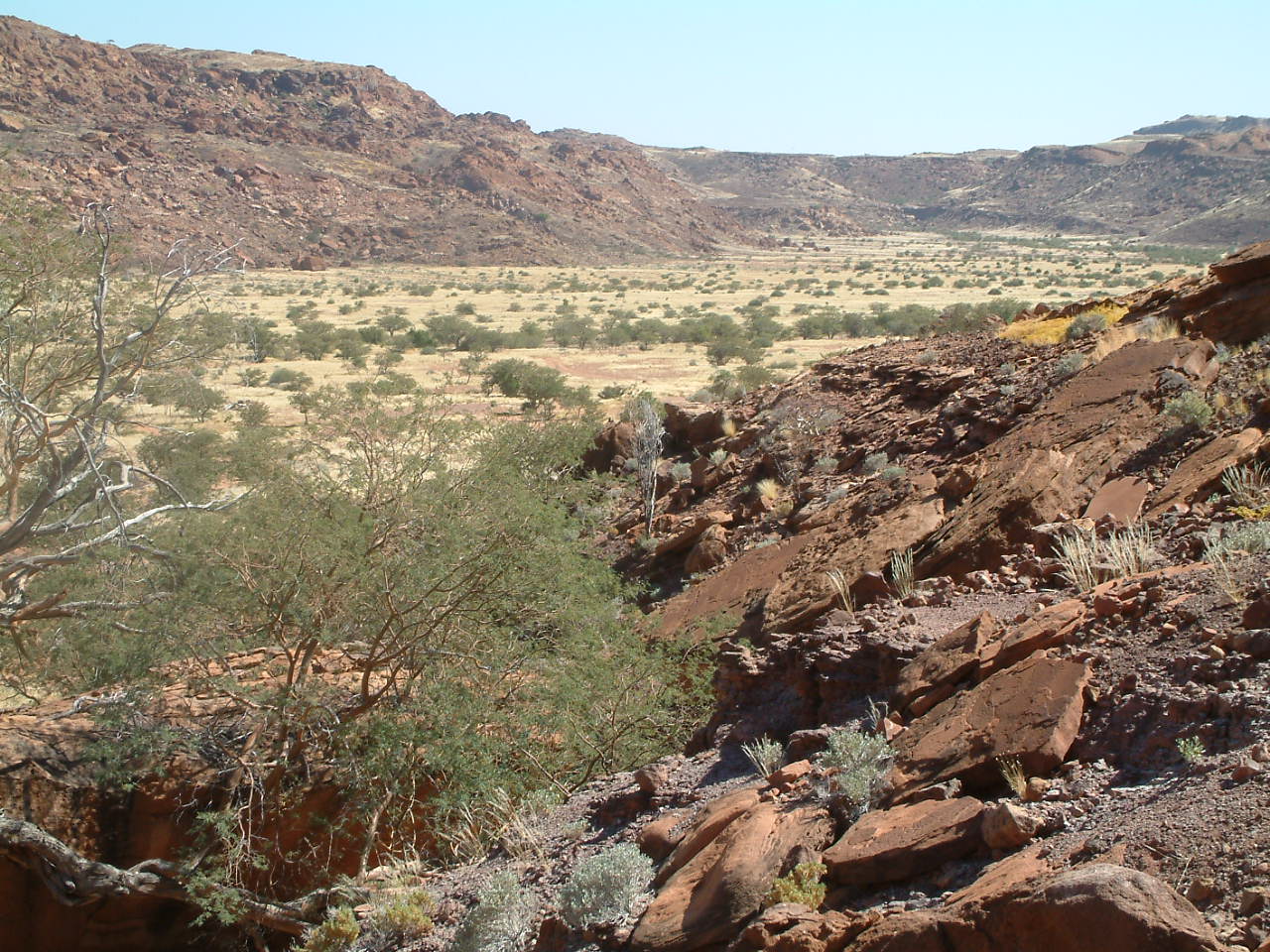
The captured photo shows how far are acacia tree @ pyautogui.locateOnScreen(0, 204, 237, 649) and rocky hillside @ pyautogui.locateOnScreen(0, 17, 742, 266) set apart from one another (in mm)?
47215

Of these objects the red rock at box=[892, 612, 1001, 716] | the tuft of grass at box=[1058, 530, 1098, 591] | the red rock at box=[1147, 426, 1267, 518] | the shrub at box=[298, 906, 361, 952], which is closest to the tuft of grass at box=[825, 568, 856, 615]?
the tuft of grass at box=[1058, 530, 1098, 591]

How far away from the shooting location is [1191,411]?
7820mm

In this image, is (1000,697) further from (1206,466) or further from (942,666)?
(1206,466)

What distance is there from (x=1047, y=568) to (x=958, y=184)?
481 feet

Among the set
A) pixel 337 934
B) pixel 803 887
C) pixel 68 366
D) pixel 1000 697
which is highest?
pixel 68 366

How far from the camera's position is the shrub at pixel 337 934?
5.95m

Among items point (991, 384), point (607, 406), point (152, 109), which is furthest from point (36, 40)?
point (991, 384)

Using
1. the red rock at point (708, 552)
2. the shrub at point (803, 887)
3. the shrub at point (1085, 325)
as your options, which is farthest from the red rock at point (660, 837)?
the shrub at point (1085, 325)

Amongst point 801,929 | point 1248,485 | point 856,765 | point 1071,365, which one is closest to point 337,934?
point 856,765

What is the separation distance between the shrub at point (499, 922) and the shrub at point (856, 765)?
63.4 inches

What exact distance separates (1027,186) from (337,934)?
5344 inches

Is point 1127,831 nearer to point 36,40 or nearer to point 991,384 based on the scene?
point 991,384

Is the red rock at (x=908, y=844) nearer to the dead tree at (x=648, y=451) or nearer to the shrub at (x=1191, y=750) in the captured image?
the shrub at (x=1191, y=750)

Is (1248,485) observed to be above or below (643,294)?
below
